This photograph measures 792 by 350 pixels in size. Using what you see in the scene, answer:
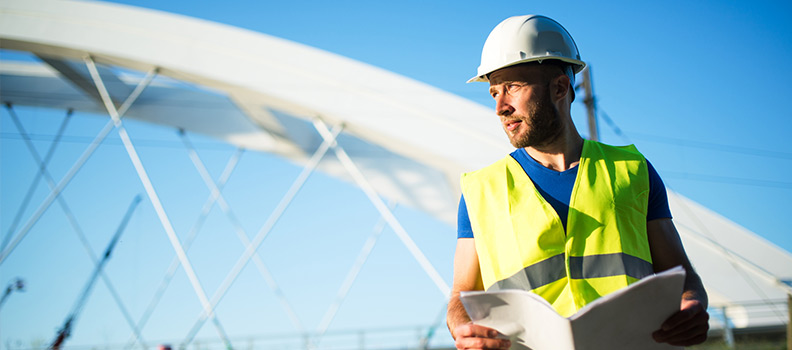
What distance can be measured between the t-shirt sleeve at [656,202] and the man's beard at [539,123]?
0.35 m

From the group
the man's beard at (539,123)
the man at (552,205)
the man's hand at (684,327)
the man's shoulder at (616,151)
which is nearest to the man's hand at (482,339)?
the man at (552,205)

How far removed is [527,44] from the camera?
2139mm

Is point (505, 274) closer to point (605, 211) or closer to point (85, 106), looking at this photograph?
point (605, 211)

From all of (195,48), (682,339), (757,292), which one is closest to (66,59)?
(195,48)

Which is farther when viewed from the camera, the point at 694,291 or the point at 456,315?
the point at 456,315

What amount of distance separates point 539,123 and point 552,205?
276 mm

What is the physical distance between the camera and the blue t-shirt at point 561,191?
1.97m

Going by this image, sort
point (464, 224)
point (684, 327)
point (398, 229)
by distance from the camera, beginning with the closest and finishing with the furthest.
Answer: point (684, 327) → point (464, 224) → point (398, 229)

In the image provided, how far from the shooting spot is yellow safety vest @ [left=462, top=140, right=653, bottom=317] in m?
1.83

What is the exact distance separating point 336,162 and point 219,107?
2.72 metres

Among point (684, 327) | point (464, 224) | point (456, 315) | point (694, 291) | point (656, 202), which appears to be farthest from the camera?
point (464, 224)

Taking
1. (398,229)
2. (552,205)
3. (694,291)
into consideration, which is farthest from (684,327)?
(398,229)

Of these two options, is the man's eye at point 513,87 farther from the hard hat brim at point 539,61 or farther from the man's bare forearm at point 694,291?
the man's bare forearm at point 694,291

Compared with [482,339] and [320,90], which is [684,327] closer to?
[482,339]
